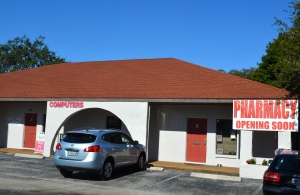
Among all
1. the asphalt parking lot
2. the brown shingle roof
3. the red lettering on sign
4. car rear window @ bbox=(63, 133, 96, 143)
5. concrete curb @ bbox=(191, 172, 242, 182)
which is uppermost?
the brown shingle roof

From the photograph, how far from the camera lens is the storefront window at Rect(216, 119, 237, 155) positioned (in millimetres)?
15953

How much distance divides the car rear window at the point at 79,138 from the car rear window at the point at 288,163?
19.2ft

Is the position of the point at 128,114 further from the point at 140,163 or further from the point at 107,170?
the point at 107,170

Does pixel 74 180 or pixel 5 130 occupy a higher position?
pixel 5 130

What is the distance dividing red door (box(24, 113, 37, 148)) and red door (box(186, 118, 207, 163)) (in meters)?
9.21

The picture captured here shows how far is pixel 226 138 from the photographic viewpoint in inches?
634

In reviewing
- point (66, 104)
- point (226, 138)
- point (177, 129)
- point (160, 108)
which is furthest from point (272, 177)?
point (66, 104)

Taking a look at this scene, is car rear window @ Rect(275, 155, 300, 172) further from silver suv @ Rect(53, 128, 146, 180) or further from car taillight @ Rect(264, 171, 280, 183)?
silver suv @ Rect(53, 128, 146, 180)

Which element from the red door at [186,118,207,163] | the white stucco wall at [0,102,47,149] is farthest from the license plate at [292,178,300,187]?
the white stucco wall at [0,102,47,149]

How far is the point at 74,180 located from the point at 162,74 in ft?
28.2

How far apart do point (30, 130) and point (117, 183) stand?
11141 millimetres

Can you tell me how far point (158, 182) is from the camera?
1155 centimetres

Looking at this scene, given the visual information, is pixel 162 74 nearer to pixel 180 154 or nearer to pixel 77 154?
pixel 180 154

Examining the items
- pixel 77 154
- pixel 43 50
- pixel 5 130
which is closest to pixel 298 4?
pixel 77 154
